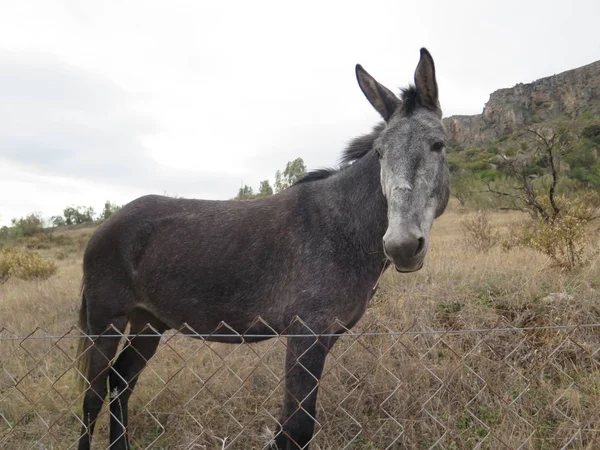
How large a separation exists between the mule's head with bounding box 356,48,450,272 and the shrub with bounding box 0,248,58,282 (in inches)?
452

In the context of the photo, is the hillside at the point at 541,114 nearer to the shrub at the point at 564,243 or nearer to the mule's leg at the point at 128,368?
the shrub at the point at 564,243

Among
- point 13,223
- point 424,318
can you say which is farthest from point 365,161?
point 13,223

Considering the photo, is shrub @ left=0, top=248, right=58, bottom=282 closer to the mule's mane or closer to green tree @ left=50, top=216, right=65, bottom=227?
the mule's mane

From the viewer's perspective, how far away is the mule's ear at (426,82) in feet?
8.55

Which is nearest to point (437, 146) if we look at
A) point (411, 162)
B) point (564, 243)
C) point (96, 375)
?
point (411, 162)

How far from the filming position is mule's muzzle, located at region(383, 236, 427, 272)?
6.59 ft

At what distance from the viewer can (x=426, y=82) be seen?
2.69 meters

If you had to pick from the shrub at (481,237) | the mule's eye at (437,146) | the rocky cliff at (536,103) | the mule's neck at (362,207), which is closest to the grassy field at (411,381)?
the mule's neck at (362,207)

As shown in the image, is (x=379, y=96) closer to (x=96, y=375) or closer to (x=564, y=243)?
(x=96, y=375)

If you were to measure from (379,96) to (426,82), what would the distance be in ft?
1.13

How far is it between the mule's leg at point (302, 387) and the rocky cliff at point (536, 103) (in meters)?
60.5

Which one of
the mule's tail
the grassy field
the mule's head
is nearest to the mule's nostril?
the mule's head

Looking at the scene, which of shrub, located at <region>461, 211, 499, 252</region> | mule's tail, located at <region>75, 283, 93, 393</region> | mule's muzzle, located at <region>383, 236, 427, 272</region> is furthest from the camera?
shrub, located at <region>461, 211, 499, 252</region>

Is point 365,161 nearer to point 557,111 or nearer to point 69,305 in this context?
point 69,305
